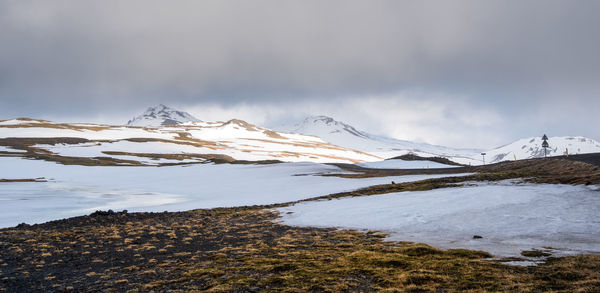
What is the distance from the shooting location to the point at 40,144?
175m

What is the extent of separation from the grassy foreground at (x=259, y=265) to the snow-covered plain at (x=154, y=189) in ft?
58.0

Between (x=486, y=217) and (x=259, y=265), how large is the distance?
46.6ft

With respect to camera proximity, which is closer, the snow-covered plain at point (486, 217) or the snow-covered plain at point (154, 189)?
the snow-covered plain at point (486, 217)

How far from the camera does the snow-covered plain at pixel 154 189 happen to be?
135ft

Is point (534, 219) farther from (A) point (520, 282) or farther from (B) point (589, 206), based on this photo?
(A) point (520, 282)

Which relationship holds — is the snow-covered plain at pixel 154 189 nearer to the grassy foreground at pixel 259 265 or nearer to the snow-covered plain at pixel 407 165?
the grassy foreground at pixel 259 265

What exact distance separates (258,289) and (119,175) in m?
85.8

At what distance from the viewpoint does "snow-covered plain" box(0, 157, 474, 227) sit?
135ft

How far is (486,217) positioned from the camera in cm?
2069

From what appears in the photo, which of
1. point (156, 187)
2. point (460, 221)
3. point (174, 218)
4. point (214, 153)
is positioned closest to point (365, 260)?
point (460, 221)

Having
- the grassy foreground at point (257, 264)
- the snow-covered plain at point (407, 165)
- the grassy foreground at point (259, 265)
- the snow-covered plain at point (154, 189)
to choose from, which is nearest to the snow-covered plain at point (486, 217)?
the grassy foreground at point (257, 264)

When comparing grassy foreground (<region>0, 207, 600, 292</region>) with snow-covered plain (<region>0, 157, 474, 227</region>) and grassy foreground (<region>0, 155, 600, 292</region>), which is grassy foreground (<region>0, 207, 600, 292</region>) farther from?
snow-covered plain (<region>0, 157, 474, 227</region>)

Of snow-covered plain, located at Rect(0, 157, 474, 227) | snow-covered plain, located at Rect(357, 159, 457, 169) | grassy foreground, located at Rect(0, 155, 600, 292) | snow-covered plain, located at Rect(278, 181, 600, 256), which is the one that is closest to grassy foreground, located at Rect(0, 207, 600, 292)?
grassy foreground, located at Rect(0, 155, 600, 292)

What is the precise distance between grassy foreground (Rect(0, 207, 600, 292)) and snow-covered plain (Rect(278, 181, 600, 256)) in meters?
2.31
